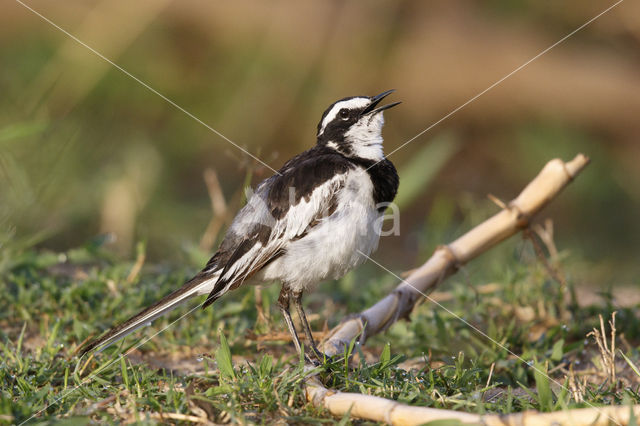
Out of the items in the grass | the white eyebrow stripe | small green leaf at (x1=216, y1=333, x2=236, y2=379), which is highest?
the white eyebrow stripe

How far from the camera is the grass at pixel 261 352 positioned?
2.95 meters

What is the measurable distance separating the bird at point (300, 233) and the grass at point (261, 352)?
0.36 metres

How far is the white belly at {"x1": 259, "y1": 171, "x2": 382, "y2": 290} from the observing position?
3.68m

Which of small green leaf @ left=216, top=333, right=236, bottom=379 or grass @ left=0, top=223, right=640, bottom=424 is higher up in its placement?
small green leaf @ left=216, top=333, right=236, bottom=379

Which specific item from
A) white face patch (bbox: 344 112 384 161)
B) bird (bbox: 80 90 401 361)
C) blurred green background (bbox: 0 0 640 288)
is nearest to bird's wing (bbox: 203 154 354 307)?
bird (bbox: 80 90 401 361)

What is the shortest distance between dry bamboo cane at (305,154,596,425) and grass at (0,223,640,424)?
0.35 feet

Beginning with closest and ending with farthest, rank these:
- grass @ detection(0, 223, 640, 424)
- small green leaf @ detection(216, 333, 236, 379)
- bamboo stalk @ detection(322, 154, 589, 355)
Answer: grass @ detection(0, 223, 640, 424) < small green leaf @ detection(216, 333, 236, 379) < bamboo stalk @ detection(322, 154, 589, 355)

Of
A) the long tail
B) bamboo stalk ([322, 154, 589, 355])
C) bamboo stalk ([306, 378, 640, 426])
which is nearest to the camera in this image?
bamboo stalk ([306, 378, 640, 426])

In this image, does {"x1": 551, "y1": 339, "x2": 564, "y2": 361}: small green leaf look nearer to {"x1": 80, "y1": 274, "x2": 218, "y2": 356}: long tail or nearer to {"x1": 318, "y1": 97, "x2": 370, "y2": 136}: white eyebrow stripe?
{"x1": 318, "y1": 97, "x2": 370, "y2": 136}: white eyebrow stripe

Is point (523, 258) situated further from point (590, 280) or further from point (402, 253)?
point (402, 253)

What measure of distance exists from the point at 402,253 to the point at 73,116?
427 centimetres

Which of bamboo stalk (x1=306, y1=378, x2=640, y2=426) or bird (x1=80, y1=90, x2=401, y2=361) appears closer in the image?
bamboo stalk (x1=306, y1=378, x2=640, y2=426)

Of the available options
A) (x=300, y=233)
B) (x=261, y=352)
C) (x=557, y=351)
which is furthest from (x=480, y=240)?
(x=261, y=352)

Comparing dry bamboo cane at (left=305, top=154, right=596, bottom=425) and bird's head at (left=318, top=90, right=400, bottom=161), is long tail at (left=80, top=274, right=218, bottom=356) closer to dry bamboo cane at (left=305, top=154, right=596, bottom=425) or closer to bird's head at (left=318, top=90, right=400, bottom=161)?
dry bamboo cane at (left=305, top=154, right=596, bottom=425)
